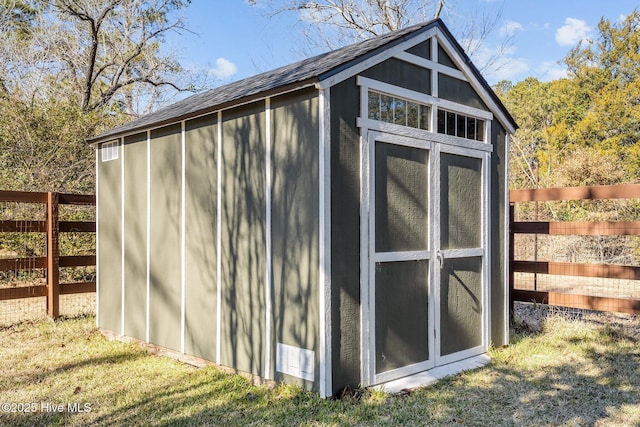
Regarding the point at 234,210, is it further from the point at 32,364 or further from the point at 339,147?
the point at 32,364

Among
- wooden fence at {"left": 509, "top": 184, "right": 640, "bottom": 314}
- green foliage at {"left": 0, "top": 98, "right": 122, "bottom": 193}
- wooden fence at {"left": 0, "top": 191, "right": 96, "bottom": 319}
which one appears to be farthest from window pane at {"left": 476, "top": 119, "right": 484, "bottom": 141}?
green foliage at {"left": 0, "top": 98, "right": 122, "bottom": 193}

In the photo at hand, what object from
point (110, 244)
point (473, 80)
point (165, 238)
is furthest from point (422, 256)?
point (110, 244)

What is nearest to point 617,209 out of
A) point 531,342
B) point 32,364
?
point 531,342

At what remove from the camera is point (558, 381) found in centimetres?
415

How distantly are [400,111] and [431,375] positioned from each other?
234cm

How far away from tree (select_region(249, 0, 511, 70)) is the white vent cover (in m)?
12.1

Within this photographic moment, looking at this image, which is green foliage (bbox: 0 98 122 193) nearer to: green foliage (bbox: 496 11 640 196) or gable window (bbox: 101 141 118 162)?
gable window (bbox: 101 141 118 162)

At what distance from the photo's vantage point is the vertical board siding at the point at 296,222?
3.63 meters

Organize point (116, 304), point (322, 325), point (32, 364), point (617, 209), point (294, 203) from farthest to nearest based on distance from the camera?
point (617, 209) → point (116, 304) → point (32, 364) → point (294, 203) → point (322, 325)

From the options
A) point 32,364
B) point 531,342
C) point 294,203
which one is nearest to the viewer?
point 294,203

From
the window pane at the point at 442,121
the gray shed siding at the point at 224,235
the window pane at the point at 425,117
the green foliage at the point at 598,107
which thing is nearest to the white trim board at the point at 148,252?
the gray shed siding at the point at 224,235

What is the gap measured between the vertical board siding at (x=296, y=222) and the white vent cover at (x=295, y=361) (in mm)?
39

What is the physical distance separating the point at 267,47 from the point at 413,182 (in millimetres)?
12041

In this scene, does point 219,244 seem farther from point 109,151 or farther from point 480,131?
point 480,131
